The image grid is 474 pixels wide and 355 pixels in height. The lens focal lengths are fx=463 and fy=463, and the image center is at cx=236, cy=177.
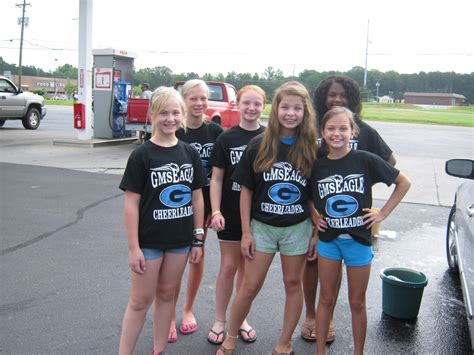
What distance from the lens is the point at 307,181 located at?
2809mm

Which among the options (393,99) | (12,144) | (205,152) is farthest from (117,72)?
(393,99)

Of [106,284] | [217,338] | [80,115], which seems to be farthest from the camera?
[80,115]

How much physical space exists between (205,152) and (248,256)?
0.83 m

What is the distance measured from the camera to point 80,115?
44.3ft

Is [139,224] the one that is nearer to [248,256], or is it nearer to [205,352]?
[248,256]

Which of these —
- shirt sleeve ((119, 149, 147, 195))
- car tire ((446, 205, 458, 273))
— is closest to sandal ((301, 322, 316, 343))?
shirt sleeve ((119, 149, 147, 195))

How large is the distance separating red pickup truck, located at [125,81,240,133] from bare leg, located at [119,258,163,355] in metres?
10.1

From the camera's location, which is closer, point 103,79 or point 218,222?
point 218,222

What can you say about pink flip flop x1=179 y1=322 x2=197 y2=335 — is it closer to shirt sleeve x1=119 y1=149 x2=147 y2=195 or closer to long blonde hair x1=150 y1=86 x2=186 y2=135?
shirt sleeve x1=119 y1=149 x2=147 y2=195

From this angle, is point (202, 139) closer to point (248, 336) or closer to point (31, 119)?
point (248, 336)

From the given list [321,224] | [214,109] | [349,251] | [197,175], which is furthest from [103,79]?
[349,251]

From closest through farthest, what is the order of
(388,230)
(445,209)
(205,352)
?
(205,352) < (388,230) < (445,209)

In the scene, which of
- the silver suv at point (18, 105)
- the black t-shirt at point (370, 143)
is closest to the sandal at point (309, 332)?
the black t-shirt at point (370, 143)

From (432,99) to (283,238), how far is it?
11883 centimetres
